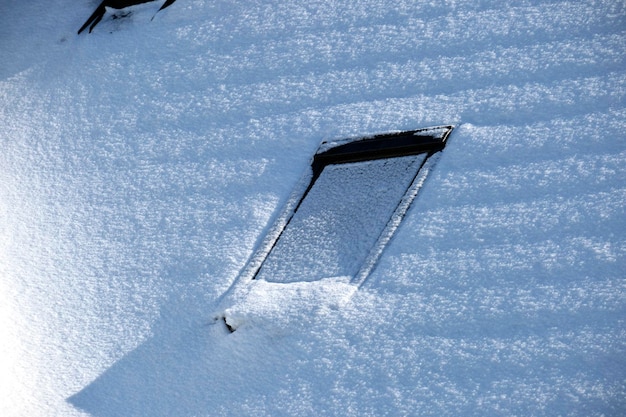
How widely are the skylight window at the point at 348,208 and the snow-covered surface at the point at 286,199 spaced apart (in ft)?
0.18

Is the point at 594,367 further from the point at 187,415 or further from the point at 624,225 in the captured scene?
the point at 187,415

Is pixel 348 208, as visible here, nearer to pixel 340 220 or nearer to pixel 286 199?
pixel 340 220

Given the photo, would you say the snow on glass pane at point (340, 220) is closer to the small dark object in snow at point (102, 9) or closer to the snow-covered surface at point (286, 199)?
the snow-covered surface at point (286, 199)

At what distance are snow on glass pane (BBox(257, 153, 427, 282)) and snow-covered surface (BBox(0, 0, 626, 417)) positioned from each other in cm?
8

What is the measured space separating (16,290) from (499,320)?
180 cm

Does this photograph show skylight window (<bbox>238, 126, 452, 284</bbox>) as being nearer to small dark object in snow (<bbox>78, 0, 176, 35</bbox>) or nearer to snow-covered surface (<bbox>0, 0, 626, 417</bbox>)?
snow-covered surface (<bbox>0, 0, 626, 417</bbox>)

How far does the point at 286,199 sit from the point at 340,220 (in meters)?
0.26

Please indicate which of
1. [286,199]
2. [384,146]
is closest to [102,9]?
[286,199]

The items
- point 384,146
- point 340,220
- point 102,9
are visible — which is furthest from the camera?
point 102,9

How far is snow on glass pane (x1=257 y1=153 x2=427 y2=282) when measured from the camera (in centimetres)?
313

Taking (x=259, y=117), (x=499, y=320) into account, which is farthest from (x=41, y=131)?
(x=499, y=320)

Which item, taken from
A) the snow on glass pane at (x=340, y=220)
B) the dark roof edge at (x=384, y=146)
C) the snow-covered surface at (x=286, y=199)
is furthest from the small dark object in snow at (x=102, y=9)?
the snow on glass pane at (x=340, y=220)

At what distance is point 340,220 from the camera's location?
323 centimetres

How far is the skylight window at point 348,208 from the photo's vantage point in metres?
3.13
